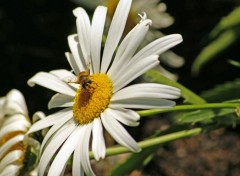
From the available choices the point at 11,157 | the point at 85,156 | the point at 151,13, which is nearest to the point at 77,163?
the point at 85,156

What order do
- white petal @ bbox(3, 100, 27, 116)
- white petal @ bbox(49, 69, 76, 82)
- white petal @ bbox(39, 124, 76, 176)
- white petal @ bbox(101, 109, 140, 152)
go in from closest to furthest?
white petal @ bbox(101, 109, 140, 152), white petal @ bbox(39, 124, 76, 176), white petal @ bbox(49, 69, 76, 82), white petal @ bbox(3, 100, 27, 116)

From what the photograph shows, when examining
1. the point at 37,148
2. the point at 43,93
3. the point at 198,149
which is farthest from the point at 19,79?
the point at 37,148

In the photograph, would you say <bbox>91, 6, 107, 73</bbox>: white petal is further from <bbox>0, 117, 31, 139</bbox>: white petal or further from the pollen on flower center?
<bbox>0, 117, 31, 139</bbox>: white petal

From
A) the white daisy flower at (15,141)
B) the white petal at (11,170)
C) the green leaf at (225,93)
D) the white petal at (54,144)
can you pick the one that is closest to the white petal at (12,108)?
the white daisy flower at (15,141)

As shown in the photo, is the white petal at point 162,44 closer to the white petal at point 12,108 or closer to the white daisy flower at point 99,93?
the white daisy flower at point 99,93

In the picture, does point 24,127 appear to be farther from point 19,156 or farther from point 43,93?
point 43,93

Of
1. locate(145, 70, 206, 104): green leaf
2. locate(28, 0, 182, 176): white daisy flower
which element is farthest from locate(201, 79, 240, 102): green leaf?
locate(28, 0, 182, 176): white daisy flower

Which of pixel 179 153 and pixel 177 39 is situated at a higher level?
pixel 177 39
